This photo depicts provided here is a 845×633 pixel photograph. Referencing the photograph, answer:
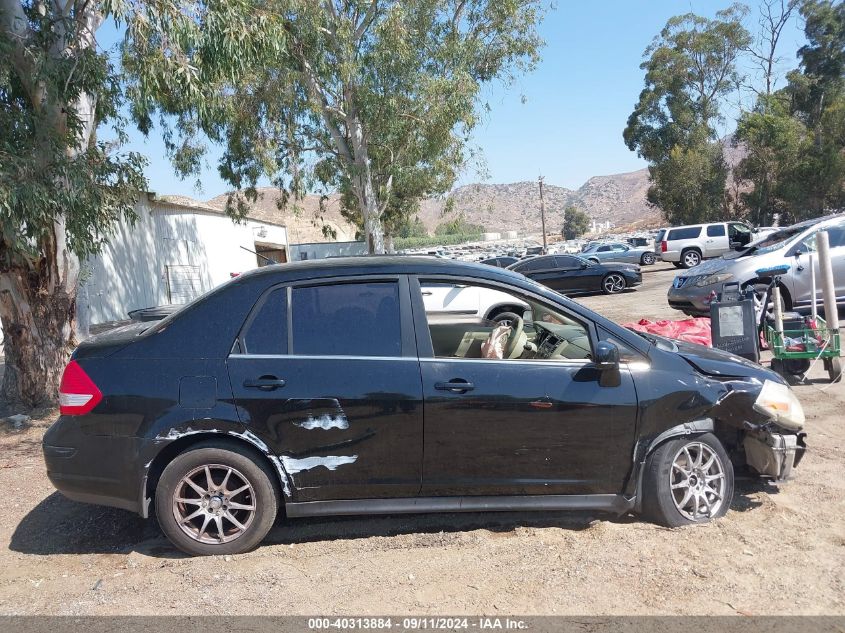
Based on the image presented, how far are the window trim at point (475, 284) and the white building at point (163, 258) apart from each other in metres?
13.0

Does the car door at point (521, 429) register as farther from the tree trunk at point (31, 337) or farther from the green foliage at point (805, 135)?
the green foliage at point (805, 135)

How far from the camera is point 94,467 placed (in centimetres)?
398

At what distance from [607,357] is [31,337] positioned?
6873mm

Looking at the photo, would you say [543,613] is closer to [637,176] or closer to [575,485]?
[575,485]

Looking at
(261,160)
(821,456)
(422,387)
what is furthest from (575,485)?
(261,160)

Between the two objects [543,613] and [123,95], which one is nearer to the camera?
[543,613]

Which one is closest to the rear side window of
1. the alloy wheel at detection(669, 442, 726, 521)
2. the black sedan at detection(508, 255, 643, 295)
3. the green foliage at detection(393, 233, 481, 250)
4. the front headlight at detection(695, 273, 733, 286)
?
the black sedan at detection(508, 255, 643, 295)

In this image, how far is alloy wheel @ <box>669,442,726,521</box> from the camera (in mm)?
4102

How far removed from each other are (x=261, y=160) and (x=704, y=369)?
16.2m

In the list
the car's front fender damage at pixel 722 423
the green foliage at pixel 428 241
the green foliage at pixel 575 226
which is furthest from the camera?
the green foliage at pixel 575 226

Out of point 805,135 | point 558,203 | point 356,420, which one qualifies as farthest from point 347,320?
point 558,203

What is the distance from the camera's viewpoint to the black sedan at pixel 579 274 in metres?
21.8

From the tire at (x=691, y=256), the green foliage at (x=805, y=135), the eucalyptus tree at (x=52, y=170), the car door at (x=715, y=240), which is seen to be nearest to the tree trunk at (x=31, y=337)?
the eucalyptus tree at (x=52, y=170)

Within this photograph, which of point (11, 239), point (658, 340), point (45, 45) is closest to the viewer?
Answer: point (658, 340)
